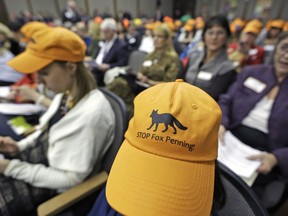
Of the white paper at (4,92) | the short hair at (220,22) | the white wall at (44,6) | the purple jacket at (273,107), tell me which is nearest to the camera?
the purple jacket at (273,107)

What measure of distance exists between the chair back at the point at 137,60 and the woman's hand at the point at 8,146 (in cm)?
162

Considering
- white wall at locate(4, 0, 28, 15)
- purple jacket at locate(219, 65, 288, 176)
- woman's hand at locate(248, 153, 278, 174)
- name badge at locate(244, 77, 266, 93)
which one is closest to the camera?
woman's hand at locate(248, 153, 278, 174)

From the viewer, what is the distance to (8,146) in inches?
40.3

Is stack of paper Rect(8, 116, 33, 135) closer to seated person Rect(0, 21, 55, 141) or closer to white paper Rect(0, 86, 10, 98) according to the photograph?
seated person Rect(0, 21, 55, 141)

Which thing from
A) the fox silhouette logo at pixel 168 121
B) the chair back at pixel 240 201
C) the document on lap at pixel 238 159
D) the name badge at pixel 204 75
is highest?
the fox silhouette logo at pixel 168 121

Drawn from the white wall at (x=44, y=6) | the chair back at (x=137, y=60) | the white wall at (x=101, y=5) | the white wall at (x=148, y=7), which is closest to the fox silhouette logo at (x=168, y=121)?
the chair back at (x=137, y=60)

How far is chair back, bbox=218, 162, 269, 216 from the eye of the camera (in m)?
0.56

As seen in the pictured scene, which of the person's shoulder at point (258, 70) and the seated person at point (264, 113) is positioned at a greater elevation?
the person's shoulder at point (258, 70)

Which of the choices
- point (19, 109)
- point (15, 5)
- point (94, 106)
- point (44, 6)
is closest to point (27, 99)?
point (19, 109)

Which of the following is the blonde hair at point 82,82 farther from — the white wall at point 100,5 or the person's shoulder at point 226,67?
the white wall at point 100,5

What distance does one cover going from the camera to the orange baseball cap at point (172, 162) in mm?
433

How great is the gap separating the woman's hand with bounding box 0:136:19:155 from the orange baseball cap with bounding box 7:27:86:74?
1.29 feet

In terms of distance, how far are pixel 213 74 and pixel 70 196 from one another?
4.62 feet

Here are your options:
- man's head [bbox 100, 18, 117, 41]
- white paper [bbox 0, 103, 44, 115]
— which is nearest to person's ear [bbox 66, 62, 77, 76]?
white paper [bbox 0, 103, 44, 115]
